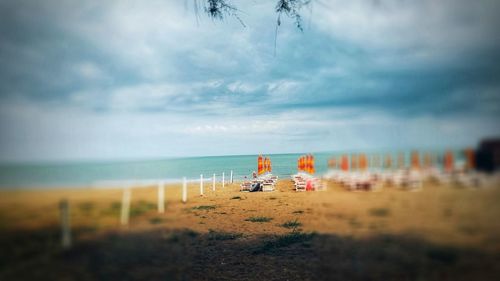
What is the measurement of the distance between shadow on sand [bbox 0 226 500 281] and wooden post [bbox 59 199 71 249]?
49 mm

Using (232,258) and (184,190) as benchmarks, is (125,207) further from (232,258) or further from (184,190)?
(184,190)

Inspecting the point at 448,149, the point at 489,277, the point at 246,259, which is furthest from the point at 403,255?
the point at 246,259

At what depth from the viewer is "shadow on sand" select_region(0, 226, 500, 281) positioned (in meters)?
1.96

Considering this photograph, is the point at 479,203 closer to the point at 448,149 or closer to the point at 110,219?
the point at 448,149

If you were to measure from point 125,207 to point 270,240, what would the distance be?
280cm

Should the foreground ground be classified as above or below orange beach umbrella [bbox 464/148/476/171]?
below

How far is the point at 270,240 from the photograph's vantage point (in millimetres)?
4715

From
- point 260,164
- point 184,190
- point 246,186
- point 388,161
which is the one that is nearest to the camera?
point 388,161

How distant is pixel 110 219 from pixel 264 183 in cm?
423

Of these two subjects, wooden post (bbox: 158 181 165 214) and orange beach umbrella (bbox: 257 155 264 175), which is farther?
orange beach umbrella (bbox: 257 155 264 175)

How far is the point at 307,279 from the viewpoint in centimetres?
339

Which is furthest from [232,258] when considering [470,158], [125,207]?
[470,158]

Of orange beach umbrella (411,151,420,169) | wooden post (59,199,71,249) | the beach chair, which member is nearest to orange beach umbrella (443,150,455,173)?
orange beach umbrella (411,151,420,169)

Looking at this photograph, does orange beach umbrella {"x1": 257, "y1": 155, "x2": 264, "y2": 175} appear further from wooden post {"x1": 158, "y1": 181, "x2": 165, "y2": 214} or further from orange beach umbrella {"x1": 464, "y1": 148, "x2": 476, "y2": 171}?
orange beach umbrella {"x1": 464, "y1": 148, "x2": 476, "y2": 171}
